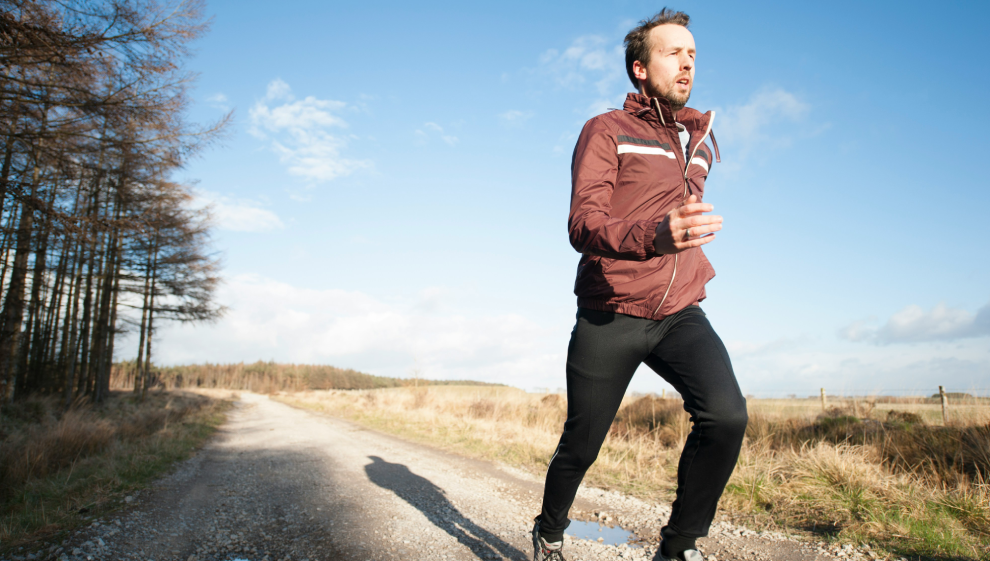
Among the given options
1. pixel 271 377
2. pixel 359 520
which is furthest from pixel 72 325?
pixel 271 377

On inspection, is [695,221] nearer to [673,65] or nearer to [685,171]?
[685,171]

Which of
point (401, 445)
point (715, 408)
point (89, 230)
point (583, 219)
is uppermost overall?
point (89, 230)

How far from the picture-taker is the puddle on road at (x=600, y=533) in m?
3.07

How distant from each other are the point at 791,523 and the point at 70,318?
20.3 m

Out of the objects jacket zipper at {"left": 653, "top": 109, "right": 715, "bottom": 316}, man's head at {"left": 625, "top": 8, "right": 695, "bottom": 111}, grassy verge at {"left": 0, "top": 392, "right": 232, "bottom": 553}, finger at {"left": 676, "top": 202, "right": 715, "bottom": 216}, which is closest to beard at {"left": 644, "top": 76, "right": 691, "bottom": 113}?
man's head at {"left": 625, "top": 8, "right": 695, "bottom": 111}

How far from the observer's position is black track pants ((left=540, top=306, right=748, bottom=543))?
5.81 ft

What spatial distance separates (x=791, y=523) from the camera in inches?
130

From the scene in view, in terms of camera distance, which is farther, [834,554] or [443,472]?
[443,472]

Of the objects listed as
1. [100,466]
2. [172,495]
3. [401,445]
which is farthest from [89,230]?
[401,445]

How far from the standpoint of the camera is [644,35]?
2.22 metres

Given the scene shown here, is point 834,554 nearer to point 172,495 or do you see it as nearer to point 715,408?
point 715,408

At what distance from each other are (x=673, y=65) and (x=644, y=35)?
24 cm

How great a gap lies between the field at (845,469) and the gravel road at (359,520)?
1.35ft

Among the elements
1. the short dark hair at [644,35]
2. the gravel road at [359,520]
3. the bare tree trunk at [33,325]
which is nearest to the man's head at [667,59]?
the short dark hair at [644,35]
